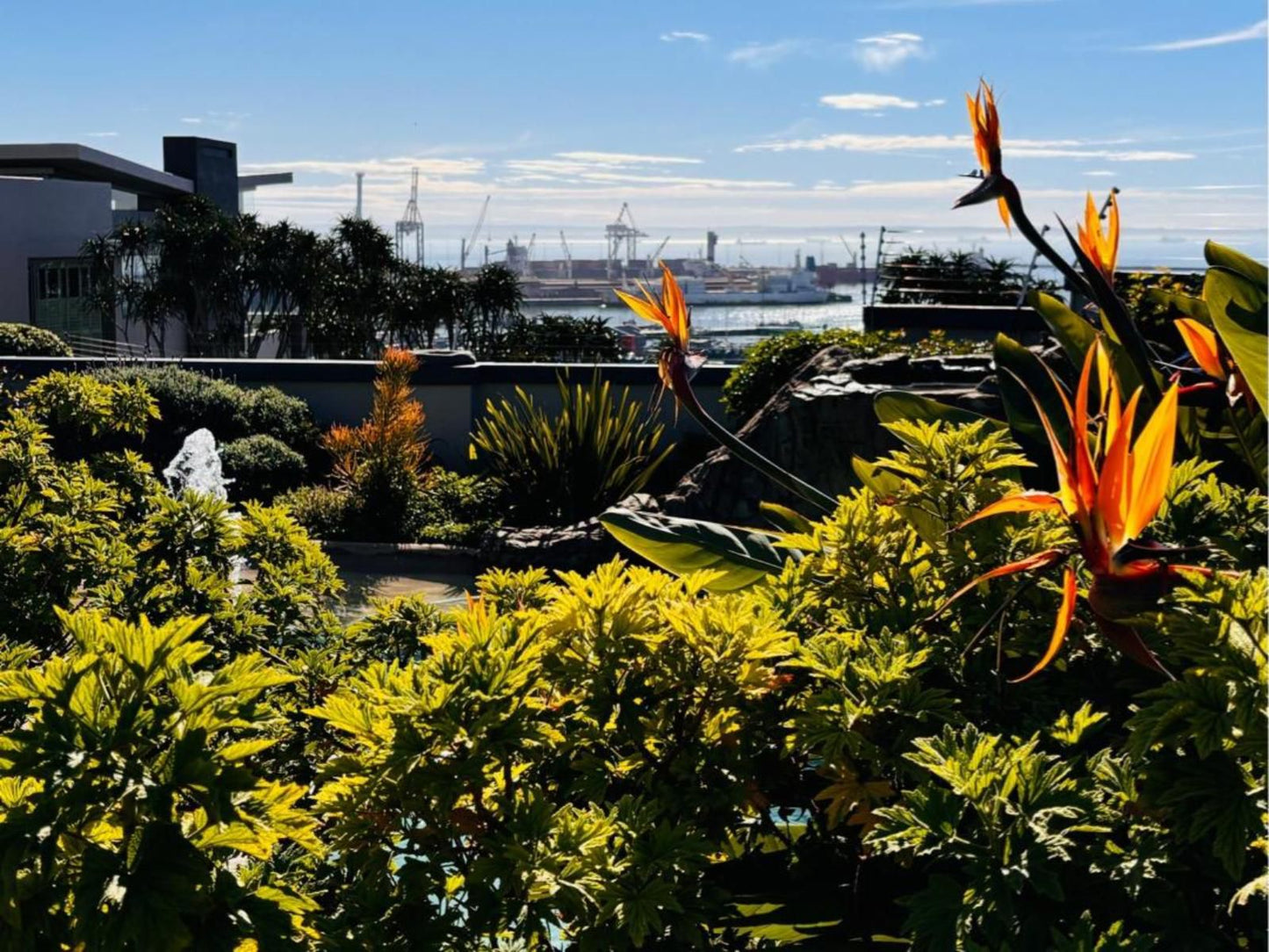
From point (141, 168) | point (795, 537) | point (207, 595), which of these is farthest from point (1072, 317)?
point (141, 168)

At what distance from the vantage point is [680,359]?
130 inches

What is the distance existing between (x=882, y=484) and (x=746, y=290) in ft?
362

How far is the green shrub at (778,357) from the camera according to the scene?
1309 centimetres

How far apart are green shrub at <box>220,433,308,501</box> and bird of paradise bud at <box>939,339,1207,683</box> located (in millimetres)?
13176

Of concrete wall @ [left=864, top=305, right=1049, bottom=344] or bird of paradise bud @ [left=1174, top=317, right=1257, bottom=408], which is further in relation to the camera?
concrete wall @ [left=864, top=305, right=1049, bottom=344]

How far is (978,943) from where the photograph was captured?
1838 mm

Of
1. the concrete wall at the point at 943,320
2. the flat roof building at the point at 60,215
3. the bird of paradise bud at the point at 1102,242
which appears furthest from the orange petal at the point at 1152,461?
the flat roof building at the point at 60,215

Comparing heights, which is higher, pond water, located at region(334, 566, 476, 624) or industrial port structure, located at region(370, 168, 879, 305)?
industrial port structure, located at region(370, 168, 879, 305)

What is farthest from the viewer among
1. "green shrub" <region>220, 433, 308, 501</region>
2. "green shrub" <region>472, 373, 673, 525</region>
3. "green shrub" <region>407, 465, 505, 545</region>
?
"green shrub" <region>220, 433, 308, 501</region>

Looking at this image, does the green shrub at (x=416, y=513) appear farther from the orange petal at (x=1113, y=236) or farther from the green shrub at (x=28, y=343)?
the green shrub at (x=28, y=343)

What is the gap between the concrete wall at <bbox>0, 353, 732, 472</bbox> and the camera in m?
15.8

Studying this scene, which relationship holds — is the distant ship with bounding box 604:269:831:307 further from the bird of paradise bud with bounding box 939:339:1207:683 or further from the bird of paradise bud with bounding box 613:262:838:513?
the bird of paradise bud with bounding box 939:339:1207:683

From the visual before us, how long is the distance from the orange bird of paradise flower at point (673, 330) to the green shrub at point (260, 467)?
37.2 feet

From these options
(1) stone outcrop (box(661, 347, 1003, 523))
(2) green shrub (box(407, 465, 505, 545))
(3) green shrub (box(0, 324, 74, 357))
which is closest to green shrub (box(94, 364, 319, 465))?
(2) green shrub (box(407, 465, 505, 545))
